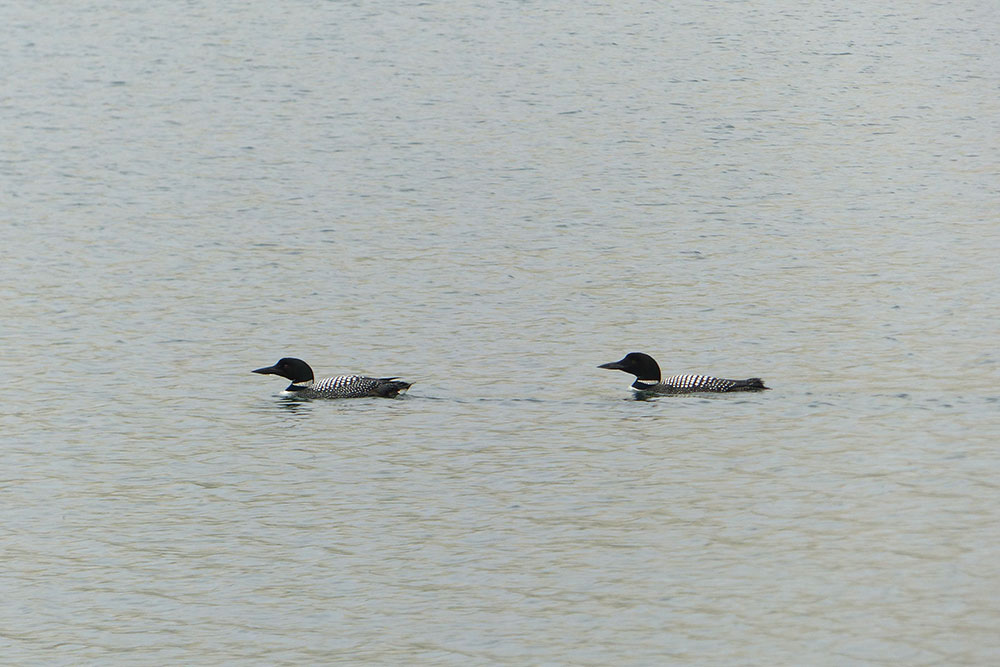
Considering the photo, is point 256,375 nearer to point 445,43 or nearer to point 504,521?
point 504,521

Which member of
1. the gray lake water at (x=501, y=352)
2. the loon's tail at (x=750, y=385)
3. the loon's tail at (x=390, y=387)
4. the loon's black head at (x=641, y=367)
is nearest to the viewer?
the gray lake water at (x=501, y=352)

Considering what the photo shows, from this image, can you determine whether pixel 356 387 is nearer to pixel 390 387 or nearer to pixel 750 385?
pixel 390 387

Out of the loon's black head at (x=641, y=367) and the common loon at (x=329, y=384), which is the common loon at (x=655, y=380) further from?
the common loon at (x=329, y=384)

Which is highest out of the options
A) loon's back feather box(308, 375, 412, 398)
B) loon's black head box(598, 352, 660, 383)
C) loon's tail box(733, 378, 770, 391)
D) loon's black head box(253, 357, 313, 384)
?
loon's black head box(598, 352, 660, 383)

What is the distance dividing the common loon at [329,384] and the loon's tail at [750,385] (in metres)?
3.89

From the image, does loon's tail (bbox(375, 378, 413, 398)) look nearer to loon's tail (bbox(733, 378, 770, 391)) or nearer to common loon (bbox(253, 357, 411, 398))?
common loon (bbox(253, 357, 411, 398))

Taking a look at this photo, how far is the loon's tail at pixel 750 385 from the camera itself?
62.8 ft

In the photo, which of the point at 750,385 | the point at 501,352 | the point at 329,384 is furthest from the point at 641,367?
the point at 329,384

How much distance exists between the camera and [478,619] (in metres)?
12.8

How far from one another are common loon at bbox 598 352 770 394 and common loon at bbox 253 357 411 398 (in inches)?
102

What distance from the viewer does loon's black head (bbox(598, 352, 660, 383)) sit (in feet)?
64.8

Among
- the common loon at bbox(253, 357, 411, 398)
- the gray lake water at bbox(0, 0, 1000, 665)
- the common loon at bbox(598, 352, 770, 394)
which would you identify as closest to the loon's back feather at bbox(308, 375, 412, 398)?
the common loon at bbox(253, 357, 411, 398)

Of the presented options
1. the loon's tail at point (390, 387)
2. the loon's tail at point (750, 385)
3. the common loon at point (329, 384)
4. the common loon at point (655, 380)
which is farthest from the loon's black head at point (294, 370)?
the loon's tail at point (750, 385)

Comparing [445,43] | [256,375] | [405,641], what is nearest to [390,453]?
[256,375]
